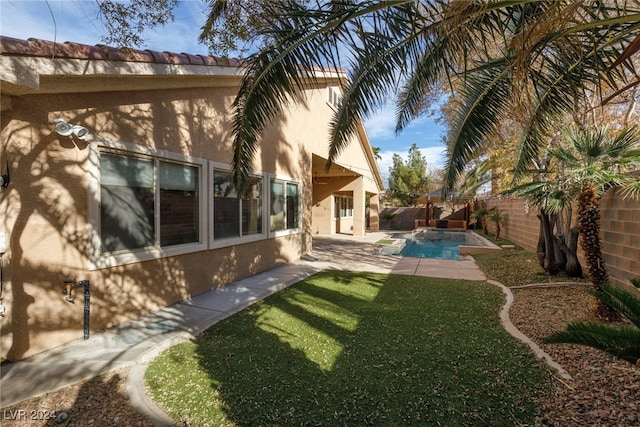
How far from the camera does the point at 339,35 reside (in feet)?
12.9

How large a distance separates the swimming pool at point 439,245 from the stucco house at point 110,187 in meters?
9.40

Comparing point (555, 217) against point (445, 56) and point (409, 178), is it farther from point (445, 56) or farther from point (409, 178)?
point (409, 178)

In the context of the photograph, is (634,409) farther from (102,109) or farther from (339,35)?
(102,109)

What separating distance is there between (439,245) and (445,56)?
58.9ft

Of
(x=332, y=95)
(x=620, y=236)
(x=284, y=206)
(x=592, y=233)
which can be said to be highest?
(x=332, y=95)

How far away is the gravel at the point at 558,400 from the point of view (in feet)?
10.4

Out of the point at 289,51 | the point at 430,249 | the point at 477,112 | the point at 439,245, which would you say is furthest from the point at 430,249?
the point at 289,51

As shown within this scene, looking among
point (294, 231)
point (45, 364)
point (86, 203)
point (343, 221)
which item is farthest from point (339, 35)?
point (343, 221)

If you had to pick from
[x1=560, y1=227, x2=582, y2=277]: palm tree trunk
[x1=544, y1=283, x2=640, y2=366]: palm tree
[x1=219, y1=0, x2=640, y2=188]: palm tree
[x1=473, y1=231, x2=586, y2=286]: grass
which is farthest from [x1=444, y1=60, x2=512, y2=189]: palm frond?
[x1=560, y1=227, x2=582, y2=277]: palm tree trunk

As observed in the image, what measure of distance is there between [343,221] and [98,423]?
2366 centimetres

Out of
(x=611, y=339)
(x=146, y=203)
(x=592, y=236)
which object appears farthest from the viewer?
(x=146, y=203)

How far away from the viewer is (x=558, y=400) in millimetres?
3443

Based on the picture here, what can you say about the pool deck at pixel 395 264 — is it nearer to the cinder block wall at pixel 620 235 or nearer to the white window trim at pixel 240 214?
the white window trim at pixel 240 214

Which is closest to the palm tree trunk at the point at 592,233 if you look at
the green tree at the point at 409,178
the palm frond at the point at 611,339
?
the palm frond at the point at 611,339
